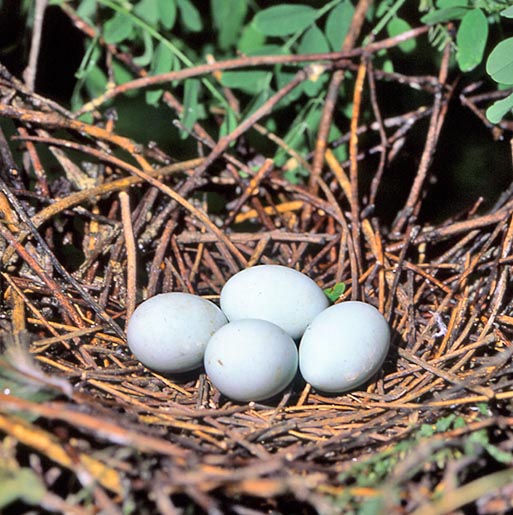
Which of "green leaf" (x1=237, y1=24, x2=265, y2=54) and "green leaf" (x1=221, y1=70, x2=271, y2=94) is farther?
"green leaf" (x1=237, y1=24, x2=265, y2=54)

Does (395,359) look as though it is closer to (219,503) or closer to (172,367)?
(172,367)

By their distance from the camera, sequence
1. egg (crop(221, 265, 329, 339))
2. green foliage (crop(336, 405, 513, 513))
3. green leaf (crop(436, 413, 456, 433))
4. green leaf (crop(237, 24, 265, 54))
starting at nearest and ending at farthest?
green foliage (crop(336, 405, 513, 513)) → green leaf (crop(436, 413, 456, 433)) → egg (crop(221, 265, 329, 339)) → green leaf (crop(237, 24, 265, 54))

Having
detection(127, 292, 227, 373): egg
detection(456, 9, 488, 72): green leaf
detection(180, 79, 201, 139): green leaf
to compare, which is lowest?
detection(127, 292, 227, 373): egg

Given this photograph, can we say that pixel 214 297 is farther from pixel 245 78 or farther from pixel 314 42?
pixel 314 42

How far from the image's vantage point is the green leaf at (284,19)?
1643mm

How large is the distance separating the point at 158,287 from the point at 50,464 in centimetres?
57

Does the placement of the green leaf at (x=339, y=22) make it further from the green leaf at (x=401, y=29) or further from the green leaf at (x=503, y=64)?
the green leaf at (x=503, y=64)

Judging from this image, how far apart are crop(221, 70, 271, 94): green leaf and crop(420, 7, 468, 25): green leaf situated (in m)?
0.42

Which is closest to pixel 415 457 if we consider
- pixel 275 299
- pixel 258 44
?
pixel 275 299

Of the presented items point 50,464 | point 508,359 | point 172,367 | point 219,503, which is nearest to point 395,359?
point 508,359

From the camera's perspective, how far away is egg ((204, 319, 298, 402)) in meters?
1.17

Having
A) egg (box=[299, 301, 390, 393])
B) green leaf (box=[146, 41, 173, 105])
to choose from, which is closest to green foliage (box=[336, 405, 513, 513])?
egg (box=[299, 301, 390, 393])

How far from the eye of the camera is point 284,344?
1225 millimetres

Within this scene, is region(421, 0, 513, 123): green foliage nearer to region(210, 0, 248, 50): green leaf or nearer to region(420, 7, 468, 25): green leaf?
region(420, 7, 468, 25): green leaf
